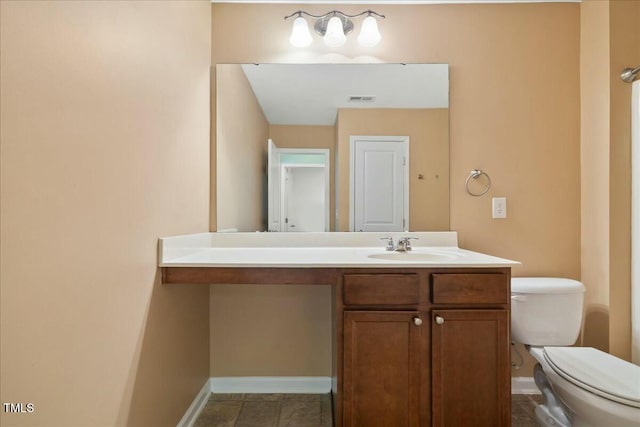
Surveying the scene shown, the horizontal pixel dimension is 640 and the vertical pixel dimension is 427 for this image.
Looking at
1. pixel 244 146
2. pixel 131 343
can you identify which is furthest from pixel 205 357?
pixel 244 146

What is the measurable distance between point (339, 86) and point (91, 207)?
1444 millimetres

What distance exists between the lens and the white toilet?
1115 millimetres

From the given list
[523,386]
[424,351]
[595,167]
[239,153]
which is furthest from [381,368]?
[595,167]

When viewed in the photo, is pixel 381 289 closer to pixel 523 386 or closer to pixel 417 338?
pixel 417 338

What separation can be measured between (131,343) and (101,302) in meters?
0.24

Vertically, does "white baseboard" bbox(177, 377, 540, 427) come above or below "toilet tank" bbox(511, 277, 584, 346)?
below

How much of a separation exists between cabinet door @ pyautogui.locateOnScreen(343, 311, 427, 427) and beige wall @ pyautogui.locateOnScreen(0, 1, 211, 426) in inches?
30.0

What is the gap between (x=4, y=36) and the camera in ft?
2.09

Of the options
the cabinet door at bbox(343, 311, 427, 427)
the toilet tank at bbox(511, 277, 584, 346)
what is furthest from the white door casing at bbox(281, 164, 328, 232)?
the toilet tank at bbox(511, 277, 584, 346)

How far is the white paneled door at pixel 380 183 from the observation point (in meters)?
1.88

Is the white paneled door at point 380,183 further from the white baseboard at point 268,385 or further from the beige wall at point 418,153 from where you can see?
the white baseboard at point 268,385

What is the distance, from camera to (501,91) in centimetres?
185

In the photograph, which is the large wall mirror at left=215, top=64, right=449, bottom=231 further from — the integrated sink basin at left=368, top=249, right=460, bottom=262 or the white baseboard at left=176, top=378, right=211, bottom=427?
the white baseboard at left=176, top=378, right=211, bottom=427

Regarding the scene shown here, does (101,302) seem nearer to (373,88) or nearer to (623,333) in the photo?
(373,88)
